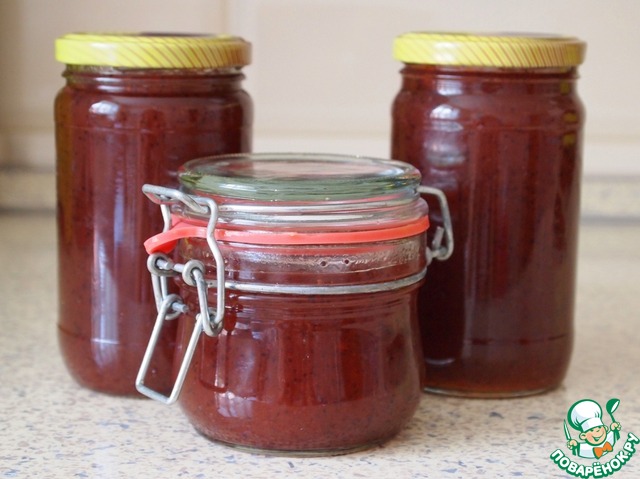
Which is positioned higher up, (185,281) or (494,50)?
(494,50)

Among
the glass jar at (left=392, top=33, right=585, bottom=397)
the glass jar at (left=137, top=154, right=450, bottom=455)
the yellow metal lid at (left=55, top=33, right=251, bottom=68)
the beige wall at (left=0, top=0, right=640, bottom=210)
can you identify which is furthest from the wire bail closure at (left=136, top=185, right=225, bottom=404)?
the beige wall at (left=0, top=0, right=640, bottom=210)

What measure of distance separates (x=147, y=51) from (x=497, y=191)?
0.29 m

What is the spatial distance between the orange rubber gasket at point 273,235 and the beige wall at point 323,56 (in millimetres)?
746

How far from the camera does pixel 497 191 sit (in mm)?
848

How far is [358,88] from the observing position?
58.6 inches

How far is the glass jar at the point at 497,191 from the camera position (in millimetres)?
833

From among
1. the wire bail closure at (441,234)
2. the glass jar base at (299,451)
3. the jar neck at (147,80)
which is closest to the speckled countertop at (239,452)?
the glass jar base at (299,451)

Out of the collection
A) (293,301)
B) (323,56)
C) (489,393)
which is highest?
(323,56)

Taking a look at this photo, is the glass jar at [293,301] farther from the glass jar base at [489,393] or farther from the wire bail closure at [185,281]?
the glass jar base at [489,393]

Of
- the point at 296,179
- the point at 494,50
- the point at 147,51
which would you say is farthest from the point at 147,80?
the point at 494,50

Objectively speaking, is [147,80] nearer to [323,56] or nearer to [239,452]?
[239,452]

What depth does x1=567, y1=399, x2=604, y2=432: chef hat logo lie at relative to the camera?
786 mm

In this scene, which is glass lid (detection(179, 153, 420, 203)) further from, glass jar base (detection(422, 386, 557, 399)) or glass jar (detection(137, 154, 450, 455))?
glass jar base (detection(422, 386, 557, 399))

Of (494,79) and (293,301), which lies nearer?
(293,301)
